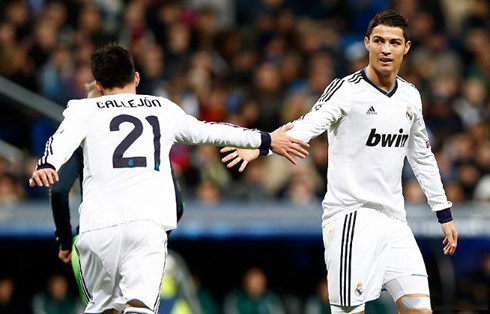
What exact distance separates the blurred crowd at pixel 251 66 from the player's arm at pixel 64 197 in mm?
4971

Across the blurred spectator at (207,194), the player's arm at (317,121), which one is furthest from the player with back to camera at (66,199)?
the blurred spectator at (207,194)

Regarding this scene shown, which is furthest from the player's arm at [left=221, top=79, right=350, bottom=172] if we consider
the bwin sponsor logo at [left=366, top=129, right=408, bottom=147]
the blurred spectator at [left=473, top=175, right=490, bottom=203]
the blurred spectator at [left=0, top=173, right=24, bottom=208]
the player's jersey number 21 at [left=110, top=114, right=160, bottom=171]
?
the blurred spectator at [left=473, top=175, right=490, bottom=203]

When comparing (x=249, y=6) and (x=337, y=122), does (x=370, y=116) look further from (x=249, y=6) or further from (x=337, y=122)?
(x=249, y=6)

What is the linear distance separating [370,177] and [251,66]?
27.3 ft

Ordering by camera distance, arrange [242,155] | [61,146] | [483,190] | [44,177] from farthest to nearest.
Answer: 1. [483,190]
2. [242,155]
3. [61,146]
4. [44,177]

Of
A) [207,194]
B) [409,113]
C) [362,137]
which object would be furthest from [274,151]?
[207,194]

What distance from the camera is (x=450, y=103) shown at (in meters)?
15.0

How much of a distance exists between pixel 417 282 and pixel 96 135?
91.0 inches

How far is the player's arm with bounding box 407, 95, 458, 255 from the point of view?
730 cm

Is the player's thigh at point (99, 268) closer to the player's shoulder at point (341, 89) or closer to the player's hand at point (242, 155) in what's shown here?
the player's hand at point (242, 155)

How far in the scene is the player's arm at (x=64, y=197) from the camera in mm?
7270

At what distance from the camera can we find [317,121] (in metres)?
6.95

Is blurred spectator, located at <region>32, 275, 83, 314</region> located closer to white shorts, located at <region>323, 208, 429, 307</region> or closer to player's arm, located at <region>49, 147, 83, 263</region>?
player's arm, located at <region>49, 147, 83, 263</region>

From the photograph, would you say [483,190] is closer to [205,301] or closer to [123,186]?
[205,301]
